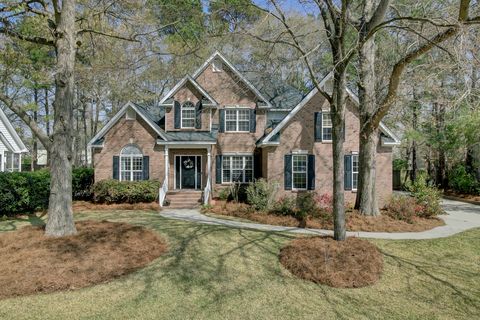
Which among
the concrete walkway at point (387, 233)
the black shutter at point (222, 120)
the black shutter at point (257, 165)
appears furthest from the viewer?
the black shutter at point (222, 120)

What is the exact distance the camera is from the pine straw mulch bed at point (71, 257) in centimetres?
635

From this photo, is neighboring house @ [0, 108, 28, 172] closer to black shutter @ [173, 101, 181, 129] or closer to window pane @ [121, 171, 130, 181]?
window pane @ [121, 171, 130, 181]

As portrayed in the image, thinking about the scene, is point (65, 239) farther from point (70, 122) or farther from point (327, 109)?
point (327, 109)

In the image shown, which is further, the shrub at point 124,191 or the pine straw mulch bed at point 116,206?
the shrub at point 124,191

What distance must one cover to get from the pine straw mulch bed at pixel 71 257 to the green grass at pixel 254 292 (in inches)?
12.3

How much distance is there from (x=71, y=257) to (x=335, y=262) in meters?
6.50

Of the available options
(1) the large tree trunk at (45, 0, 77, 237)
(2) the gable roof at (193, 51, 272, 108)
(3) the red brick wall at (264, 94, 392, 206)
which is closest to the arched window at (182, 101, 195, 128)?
(2) the gable roof at (193, 51, 272, 108)

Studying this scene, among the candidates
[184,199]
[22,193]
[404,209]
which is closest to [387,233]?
[404,209]

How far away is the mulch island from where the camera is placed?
22.7 ft

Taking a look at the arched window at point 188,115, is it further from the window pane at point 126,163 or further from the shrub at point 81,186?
the shrub at point 81,186

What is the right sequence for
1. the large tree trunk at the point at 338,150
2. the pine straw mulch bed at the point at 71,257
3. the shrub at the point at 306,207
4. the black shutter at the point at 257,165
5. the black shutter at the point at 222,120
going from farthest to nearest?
1. the black shutter at the point at 222,120
2. the black shutter at the point at 257,165
3. the shrub at the point at 306,207
4. the large tree trunk at the point at 338,150
5. the pine straw mulch bed at the point at 71,257

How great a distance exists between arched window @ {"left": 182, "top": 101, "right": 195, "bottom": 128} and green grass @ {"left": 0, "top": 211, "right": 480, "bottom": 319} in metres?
10.7

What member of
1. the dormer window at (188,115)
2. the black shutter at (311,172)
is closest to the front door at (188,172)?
the dormer window at (188,115)

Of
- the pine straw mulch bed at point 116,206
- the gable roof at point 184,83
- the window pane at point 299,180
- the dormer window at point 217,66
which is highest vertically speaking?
the dormer window at point 217,66
